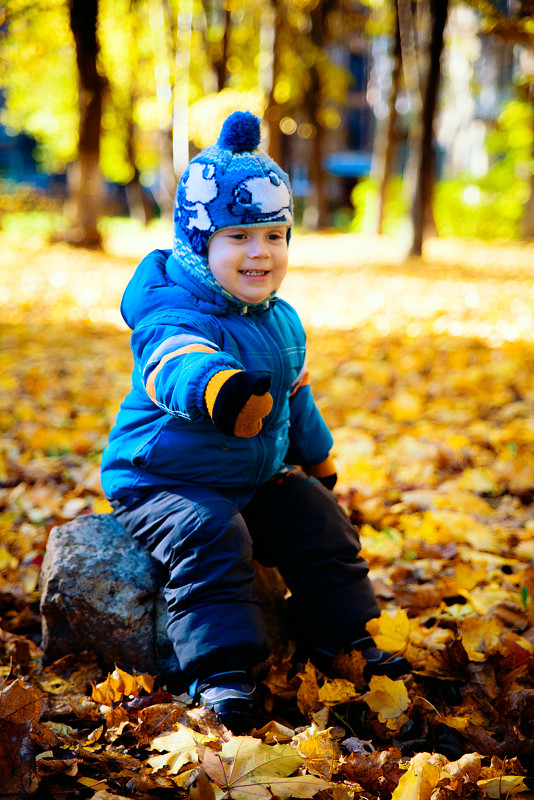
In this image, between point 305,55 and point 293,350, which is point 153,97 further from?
point 293,350

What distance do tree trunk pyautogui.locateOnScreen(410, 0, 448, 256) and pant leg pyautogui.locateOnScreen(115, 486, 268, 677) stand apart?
1066cm

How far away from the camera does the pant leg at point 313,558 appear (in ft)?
6.10

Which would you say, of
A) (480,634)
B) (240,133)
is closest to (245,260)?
→ (240,133)

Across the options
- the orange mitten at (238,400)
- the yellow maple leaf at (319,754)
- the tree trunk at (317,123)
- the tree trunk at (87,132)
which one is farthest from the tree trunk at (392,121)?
the yellow maple leaf at (319,754)

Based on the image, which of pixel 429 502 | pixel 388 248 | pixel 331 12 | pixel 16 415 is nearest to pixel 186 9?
pixel 331 12

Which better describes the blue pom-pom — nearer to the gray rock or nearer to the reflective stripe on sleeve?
the reflective stripe on sleeve

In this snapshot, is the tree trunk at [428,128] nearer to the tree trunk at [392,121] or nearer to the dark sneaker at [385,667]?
the tree trunk at [392,121]

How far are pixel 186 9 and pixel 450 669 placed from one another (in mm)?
17006

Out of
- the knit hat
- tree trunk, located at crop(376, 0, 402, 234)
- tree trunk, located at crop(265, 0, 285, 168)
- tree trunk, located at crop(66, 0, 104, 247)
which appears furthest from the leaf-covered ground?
tree trunk, located at crop(376, 0, 402, 234)

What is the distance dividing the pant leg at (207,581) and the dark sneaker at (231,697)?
34 mm

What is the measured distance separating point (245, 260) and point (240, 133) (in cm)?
34

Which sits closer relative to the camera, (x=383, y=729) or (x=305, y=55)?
(x=383, y=729)

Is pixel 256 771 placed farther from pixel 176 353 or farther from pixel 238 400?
pixel 176 353

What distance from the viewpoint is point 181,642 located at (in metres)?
1.65
